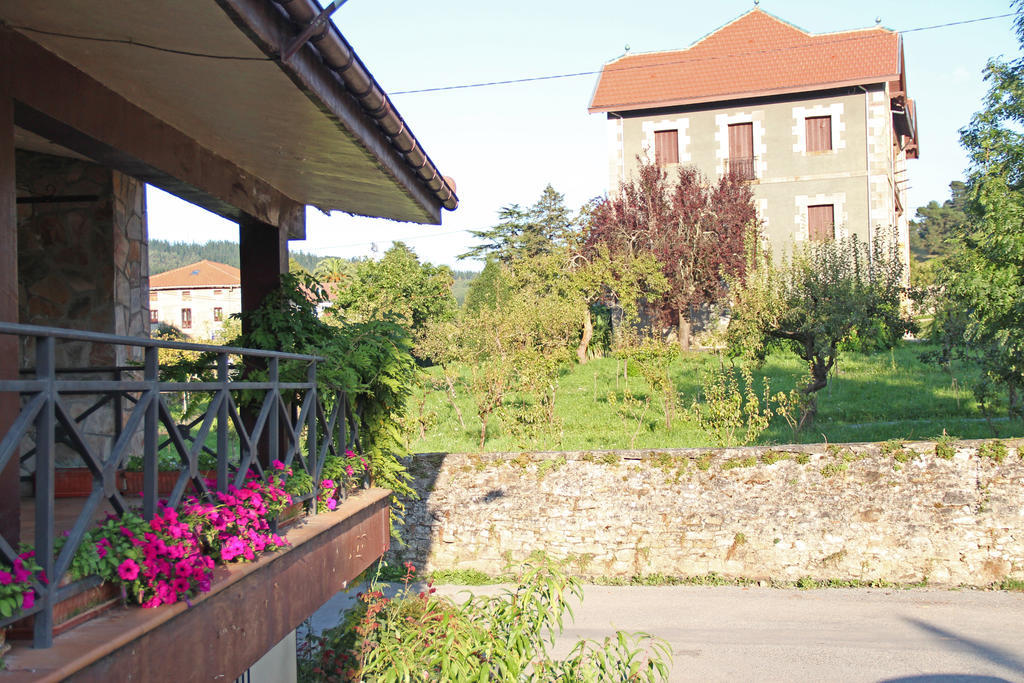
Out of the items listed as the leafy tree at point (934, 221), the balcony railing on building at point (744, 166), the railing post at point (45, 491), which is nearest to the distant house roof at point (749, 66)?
the balcony railing on building at point (744, 166)

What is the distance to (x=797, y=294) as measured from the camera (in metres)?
15.8

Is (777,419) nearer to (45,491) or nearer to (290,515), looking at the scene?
(290,515)

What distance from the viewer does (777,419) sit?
16.2m

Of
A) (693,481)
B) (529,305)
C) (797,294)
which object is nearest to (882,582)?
(693,481)

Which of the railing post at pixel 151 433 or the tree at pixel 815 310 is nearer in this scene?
the railing post at pixel 151 433

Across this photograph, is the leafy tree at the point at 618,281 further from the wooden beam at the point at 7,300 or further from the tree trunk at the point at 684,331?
the wooden beam at the point at 7,300

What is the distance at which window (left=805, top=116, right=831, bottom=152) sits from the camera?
27547mm

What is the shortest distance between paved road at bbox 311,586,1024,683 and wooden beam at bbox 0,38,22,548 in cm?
625

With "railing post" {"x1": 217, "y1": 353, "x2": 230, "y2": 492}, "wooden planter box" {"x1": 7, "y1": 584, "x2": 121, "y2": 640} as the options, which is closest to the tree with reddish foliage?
"railing post" {"x1": 217, "y1": 353, "x2": 230, "y2": 492}

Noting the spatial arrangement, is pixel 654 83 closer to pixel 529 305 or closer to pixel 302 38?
pixel 529 305

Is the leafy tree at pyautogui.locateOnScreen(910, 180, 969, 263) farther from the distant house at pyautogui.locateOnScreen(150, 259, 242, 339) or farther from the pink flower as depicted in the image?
the pink flower

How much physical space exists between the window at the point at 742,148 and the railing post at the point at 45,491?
2701 centimetres

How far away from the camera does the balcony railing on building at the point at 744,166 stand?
27641 mm

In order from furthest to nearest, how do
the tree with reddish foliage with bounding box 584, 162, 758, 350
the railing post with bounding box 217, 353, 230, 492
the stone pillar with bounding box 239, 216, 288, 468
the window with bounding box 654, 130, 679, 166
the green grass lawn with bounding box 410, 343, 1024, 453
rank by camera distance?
the window with bounding box 654, 130, 679, 166
the tree with reddish foliage with bounding box 584, 162, 758, 350
the green grass lawn with bounding box 410, 343, 1024, 453
the stone pillar with bounding box 239, 216, 288, 468
the railing post with bounding box 217, 353, 230, 492
